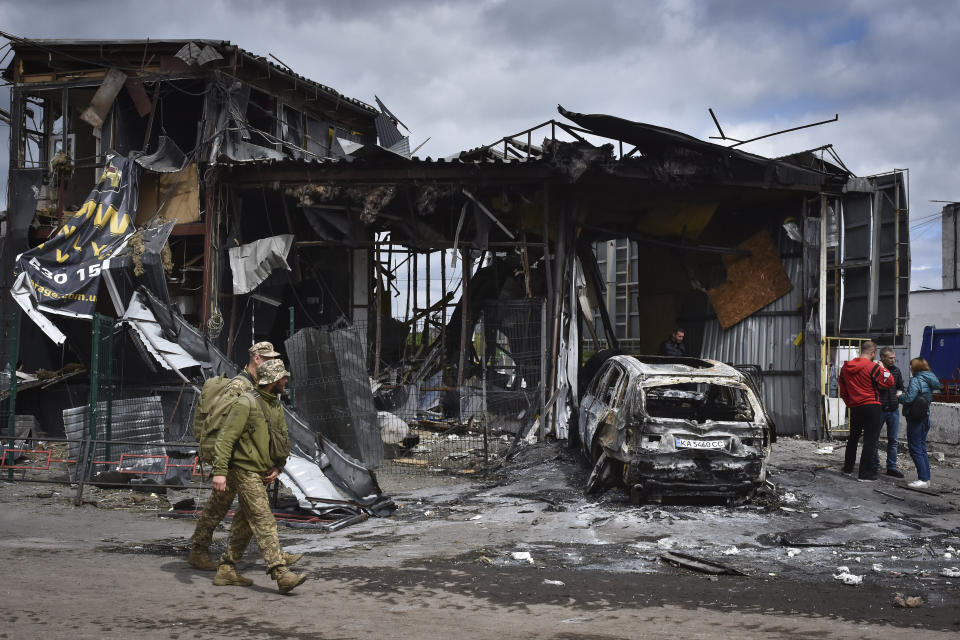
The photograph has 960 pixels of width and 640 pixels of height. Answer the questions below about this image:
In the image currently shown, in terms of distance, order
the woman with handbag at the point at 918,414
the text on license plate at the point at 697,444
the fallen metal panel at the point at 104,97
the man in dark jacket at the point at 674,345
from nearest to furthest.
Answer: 1. the text on license plate at the point at 697,444
2. the woman with handbag at the point at 918,414
3. the man in dark jacket at the point at 674,345
4. the fallen metal panel at the point at 104,97

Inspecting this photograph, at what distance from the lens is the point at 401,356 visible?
1758cm

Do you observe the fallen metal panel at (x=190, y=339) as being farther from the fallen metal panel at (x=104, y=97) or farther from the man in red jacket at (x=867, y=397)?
the man in red jacket at (x=867, y=397)

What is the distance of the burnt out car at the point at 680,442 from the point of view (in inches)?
340

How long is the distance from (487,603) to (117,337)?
30.2 feet

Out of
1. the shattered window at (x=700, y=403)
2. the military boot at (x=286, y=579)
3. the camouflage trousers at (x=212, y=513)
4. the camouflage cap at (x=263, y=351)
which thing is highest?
the camouflage cap at (x=263, y=351)

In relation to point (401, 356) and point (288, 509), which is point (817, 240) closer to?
point (401, 356)

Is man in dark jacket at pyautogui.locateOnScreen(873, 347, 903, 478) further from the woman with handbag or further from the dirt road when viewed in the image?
the dirt road

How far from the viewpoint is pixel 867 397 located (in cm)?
1057

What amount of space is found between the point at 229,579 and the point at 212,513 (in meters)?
0.60

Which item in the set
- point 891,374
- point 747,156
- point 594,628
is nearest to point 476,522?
point 594,628

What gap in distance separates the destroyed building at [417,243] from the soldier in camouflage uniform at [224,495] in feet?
20.3

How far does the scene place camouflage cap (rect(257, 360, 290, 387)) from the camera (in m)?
5.98

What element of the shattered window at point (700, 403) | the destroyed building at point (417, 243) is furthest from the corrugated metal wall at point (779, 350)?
the shattered window at point (700, 403)

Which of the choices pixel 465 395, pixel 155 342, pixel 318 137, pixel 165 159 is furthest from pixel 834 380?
pixel 165 159
